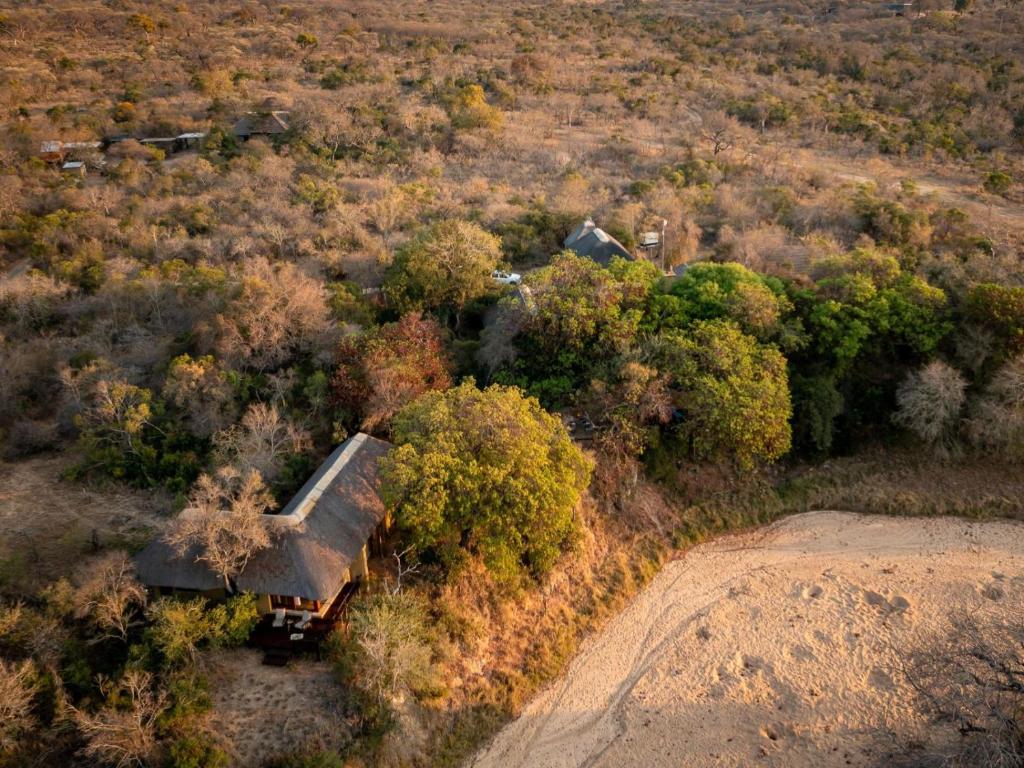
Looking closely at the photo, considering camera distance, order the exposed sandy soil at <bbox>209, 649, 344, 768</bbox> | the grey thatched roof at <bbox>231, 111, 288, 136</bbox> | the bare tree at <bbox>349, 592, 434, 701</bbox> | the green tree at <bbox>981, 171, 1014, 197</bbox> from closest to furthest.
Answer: the exposed sandy soil at <bbox>209, 649, 344, 768</bbox>
the bare tree at <bbox>349, 592, 434, 701</bbox>
the green tree at <bbox>981, 171, 1014, 197</bbox>
the grey thatched roof at <bbox>231, 111, 288, 136</bbox>

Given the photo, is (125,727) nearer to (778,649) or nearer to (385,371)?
(385,371)

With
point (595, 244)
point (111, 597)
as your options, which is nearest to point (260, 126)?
point (595, 244)

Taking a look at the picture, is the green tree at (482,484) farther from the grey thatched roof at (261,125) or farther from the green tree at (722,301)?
the grey thatched roof at (261,125)

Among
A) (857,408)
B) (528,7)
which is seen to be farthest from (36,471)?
(528,7)

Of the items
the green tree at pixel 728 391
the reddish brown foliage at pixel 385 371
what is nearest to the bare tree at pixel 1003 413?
the green tree at pixel 728 391

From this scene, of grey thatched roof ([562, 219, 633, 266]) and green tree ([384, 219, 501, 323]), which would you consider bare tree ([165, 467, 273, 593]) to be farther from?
grey thatched roof ([562, 219, 633, 266])

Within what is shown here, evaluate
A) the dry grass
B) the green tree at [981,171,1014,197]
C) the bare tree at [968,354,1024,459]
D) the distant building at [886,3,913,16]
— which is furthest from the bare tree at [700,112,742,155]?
the distant building at [886,3,913,16]
